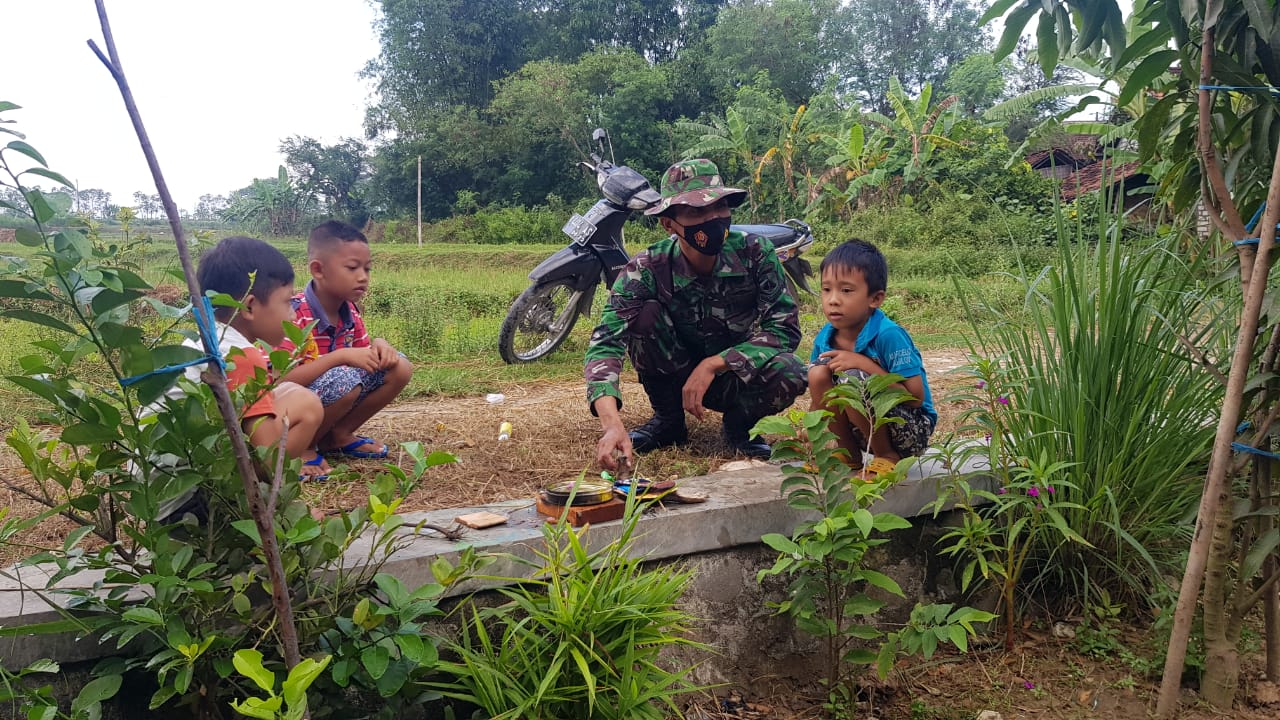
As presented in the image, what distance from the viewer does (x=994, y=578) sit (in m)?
2.30

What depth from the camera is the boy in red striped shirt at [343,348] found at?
2928 millimetres

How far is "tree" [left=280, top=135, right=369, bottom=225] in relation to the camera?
1113 inches

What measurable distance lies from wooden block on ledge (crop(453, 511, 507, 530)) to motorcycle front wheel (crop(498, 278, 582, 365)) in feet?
11.3

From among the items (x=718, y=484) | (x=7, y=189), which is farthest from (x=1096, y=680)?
(x=7, y=189)

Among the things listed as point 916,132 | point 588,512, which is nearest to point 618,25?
point 916,132

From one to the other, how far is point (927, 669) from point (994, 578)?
12.4 inches

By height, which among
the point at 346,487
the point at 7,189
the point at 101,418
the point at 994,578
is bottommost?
the point at 994,578

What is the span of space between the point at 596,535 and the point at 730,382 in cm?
127

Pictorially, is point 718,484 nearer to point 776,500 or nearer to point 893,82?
point 776,500

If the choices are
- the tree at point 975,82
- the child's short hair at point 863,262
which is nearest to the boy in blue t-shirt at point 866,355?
the child's short hair at point 863,262

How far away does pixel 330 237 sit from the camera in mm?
2998

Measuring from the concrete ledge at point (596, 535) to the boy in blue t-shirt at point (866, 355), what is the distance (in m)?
0.13

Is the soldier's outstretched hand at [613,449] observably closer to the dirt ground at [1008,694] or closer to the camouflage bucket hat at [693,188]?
the dirt ground at [1008,694]

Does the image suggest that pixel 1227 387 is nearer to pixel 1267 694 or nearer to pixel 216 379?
pixel 1267 694
